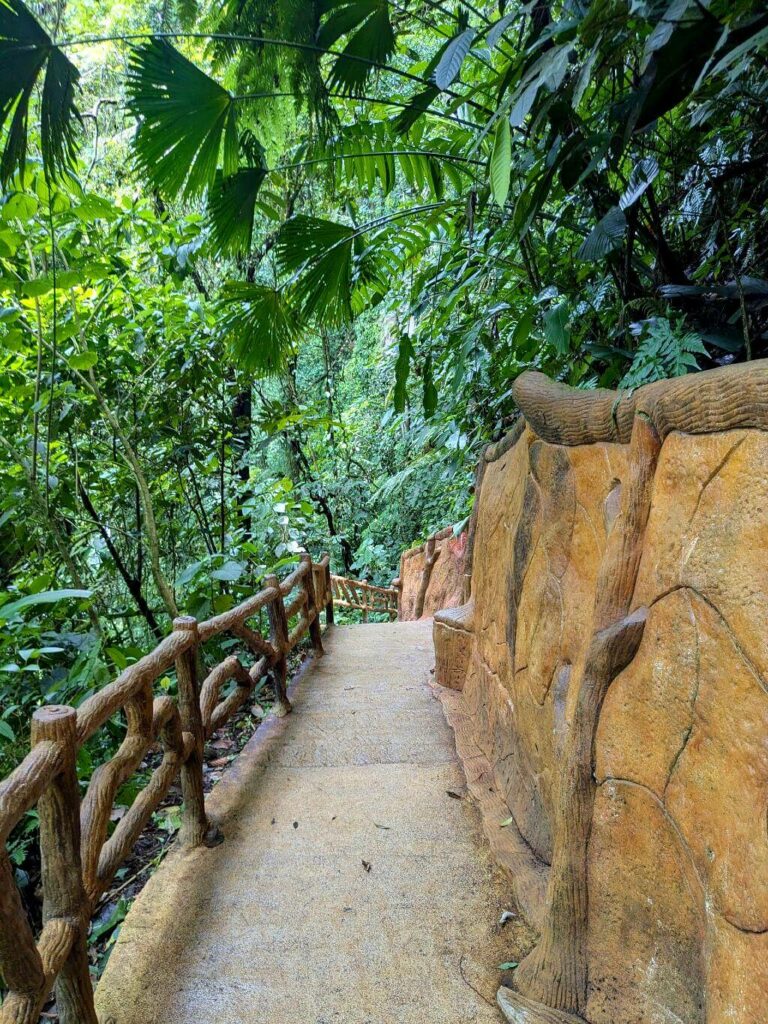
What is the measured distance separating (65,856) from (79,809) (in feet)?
0.35

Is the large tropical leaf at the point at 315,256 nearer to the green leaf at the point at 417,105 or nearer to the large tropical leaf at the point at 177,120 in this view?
the large tropical leaf at the point at 177,120

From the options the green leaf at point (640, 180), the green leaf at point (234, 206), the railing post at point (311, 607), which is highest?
the green leaf at point (234, 206)

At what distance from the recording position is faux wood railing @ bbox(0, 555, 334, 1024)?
136 centimetres

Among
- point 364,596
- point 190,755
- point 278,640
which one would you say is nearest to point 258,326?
point 190,755

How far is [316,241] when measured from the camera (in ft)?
8.46

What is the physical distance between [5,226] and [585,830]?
3.17 meters

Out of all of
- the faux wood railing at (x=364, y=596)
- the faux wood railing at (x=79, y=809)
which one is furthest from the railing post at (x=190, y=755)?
the faux wood railing at (x=364, y=596)

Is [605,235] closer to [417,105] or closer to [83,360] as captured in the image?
[417,105]

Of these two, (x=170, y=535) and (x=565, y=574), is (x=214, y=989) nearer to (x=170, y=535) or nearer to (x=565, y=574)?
(x=565, y=574)

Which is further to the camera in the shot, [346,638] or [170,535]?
[346,638]

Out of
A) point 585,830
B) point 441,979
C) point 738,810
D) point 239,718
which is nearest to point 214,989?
point 441,979

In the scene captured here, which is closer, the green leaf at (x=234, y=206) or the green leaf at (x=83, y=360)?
the green leaf at (x=234, y=206)

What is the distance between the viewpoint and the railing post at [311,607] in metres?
5.05

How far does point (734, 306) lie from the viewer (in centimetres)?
181
